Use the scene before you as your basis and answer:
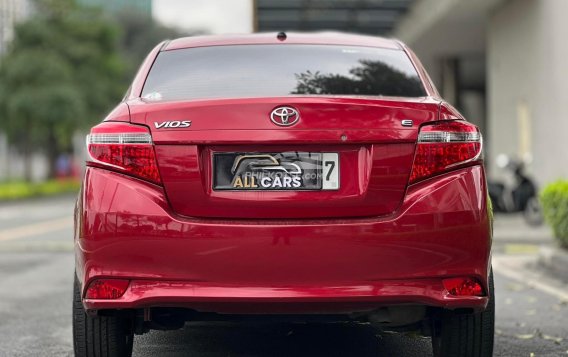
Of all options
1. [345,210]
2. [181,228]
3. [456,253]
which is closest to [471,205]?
[456,253]

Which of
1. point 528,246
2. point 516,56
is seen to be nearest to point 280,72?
point 528,246

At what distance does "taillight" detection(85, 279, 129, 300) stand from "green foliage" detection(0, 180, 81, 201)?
2830 cm

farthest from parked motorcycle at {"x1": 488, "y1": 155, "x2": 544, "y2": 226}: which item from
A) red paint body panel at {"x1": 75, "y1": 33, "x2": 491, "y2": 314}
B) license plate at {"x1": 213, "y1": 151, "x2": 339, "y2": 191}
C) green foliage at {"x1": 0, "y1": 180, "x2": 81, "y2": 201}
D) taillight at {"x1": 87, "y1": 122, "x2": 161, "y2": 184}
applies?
green foliage at {"x1": 0, "y1": 180, "x2": 81, "y2": 201}

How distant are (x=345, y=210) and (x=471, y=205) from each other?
0.50 m

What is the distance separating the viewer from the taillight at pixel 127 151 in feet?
12.4

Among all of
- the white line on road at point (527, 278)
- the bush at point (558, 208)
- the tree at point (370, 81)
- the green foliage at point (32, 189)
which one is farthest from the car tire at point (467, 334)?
the green foliage at point (32, 189)

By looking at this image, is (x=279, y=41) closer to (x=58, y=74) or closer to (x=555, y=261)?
(x=555, y=261)

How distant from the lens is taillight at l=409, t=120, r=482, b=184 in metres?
3.81

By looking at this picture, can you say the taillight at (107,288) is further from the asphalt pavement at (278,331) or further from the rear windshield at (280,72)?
the asphalt pavement at (278,331)

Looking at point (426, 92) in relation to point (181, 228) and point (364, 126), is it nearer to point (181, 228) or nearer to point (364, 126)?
point (364, 126)

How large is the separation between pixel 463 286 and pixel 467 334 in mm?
475

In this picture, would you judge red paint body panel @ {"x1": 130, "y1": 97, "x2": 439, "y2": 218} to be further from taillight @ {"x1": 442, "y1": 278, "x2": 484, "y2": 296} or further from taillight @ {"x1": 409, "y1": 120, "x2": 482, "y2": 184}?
taillight @ {"x1": 442, "y1": 278, "x2": 484, "y2": 296}

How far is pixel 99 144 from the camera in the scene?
3885 mm

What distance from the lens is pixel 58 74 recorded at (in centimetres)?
4128
